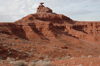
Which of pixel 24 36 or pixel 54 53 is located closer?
pixel 54 53

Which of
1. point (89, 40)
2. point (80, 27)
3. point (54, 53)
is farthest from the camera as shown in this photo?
point (80, 27)

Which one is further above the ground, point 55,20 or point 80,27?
point 55,20

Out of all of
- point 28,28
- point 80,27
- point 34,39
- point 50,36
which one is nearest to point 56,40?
point 50,36

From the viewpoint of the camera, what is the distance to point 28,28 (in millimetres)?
26688

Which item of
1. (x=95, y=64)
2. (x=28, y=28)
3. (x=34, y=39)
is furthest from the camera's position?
(x=28, y=28)

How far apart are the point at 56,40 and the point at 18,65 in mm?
20148

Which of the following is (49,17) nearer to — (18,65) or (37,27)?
(37,27)

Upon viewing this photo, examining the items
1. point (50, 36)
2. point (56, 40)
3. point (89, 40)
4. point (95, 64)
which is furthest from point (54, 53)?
point (89, 40)

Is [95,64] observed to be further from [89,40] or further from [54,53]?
[89,40]

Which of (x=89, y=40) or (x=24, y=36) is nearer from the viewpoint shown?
(x=24, y=36)

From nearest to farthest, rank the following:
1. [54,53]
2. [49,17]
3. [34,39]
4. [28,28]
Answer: [54,53]
[34,39]
[28,28]
[49,17]

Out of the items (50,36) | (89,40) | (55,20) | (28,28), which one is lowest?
(89,40)

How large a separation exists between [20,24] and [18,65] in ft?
78.4

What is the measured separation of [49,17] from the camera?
36.0m
